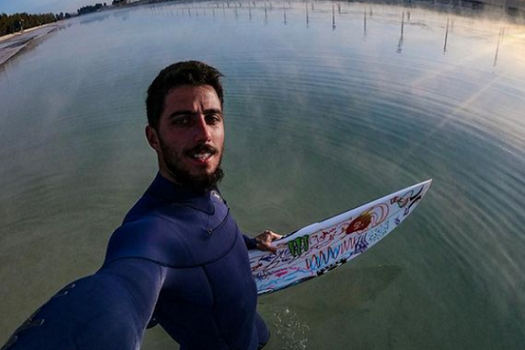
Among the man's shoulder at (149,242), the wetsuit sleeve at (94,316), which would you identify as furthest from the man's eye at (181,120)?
the wetsuit sleeve at (94,316)

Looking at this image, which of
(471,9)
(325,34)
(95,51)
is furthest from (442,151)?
(471,9)

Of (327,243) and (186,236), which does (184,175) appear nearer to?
(186,236)

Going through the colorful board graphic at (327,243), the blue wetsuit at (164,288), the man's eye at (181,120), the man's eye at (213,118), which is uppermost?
the man's eye at (181,120)

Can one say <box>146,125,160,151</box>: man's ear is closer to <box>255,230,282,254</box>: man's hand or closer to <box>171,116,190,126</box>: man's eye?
<box>171,116,190,126</box>: man's eye

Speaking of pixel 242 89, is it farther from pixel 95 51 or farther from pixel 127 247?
pixel 95 51

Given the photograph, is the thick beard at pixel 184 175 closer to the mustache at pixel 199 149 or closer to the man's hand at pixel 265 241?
the mustache at pixel 199 149

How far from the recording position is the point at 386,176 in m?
8.82

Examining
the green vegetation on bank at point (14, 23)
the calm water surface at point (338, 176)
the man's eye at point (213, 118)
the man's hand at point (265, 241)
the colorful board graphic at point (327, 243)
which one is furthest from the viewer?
the green vegetation on bank at point (14, 23)

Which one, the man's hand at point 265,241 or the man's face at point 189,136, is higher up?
the man's face at point 189,136

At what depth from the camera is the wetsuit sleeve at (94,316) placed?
4.34 feet

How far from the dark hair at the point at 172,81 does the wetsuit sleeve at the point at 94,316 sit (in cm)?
106

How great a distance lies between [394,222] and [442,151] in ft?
14.5

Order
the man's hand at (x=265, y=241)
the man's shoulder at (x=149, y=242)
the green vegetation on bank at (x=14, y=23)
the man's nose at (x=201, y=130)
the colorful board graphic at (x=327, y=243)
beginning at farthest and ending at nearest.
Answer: the green vegetation on bank at (x=14, y=23)
the colorful board graphic at (x=327, y=243)
the man's hand at (x=265, y=241)
the man's nose at (x=201, y=130)
the man's shoulder at (x=149, y=242)

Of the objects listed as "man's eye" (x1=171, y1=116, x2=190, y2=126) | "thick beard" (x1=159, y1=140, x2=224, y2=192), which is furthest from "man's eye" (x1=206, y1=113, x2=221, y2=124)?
"thick beard" (x1=159, y1=140, x2=224, y2=192)
